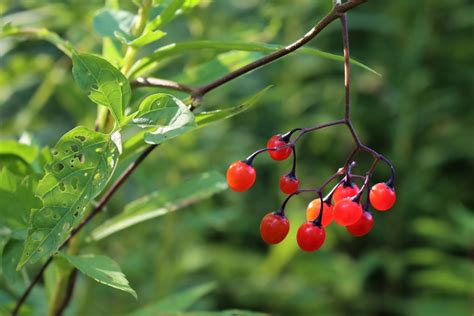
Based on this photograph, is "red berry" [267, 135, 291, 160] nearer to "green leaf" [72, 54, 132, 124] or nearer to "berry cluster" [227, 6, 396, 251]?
"berry cluster" [227, 6, 396, 251]

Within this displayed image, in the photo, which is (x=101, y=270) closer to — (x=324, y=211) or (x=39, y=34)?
(x=324, y=211)

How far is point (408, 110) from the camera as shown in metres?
3.38

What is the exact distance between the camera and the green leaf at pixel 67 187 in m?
0.97

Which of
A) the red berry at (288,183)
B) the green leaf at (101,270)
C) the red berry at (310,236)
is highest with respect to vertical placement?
the red berry at (288,183)

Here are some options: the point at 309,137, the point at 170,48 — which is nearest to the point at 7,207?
the point at 170,48

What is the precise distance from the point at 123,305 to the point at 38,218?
178 centimetres

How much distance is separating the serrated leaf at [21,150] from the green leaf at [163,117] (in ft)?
1.45

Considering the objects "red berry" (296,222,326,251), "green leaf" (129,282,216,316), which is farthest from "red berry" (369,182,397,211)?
"green leaf" (129,282,216,316)

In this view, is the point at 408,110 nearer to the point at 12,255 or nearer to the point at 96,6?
the point at 96,6

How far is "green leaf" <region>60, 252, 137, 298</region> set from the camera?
1006 mm

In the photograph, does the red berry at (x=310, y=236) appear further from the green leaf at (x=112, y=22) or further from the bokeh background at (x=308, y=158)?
the bokeh background at (x=308, y=158)

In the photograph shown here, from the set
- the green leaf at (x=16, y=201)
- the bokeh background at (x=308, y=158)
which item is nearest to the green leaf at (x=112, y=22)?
the green leaf at (x=16, y=201)

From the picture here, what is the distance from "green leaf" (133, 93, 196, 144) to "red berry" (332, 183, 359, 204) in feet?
1.19

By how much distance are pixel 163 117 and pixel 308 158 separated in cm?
252
